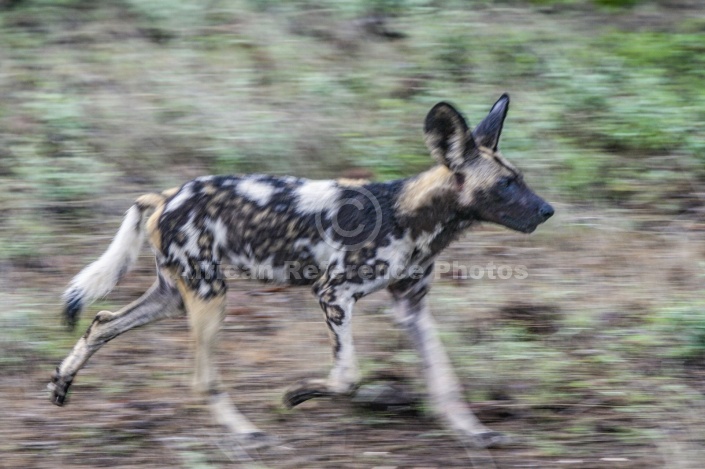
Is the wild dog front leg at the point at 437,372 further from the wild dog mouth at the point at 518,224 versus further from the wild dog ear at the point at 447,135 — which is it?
the wild dog ear at the point at 447,135

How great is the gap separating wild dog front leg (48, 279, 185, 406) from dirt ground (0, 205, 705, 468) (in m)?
0.19

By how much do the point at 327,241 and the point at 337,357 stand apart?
23.2 inches

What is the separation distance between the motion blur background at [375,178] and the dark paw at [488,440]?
2.4 inches

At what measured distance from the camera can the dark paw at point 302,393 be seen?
5.01 metres

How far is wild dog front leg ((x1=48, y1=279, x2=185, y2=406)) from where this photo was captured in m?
5.27

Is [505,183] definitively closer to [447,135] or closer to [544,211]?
[544,211]

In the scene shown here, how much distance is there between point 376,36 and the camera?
928cm

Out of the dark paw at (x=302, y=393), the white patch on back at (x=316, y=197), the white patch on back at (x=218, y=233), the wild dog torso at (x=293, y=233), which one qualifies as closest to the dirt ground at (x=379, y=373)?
the dark paw at (x=302, y=393)

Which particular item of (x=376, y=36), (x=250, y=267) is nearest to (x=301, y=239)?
(x=250, y=267)

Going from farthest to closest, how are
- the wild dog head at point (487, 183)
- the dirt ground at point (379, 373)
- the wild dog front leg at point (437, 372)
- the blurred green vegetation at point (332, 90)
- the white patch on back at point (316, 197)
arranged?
the blurred green vegetation at point (332, 90), the white patch on back at point (316, 197), the wild dog head at point (487, 183), the wild dog front leg at point (437, 372), the dirt ground at point (379, 373)

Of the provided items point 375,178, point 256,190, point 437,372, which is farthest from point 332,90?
point 437,372

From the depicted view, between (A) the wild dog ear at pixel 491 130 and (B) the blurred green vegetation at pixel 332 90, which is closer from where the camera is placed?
(A) the wild dog ear at pixel 491 130

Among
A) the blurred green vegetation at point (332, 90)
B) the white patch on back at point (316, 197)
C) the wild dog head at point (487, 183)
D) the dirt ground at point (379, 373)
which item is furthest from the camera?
the blurred green vegetation at point (332, 90)

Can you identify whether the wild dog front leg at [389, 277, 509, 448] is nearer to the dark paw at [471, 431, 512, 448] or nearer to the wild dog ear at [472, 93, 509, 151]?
the dark paw at [471, 431, 512, 448]
